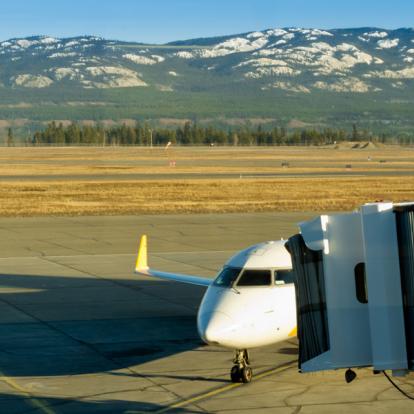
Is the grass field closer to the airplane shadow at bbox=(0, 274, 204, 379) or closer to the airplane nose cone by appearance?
the airplane shadow at bbox=(0, 274, 204, 379)

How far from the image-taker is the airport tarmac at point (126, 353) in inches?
740

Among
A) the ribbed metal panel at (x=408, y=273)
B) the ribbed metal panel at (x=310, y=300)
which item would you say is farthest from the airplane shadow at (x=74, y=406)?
the ribbed metal panel at (x=408, y=273)

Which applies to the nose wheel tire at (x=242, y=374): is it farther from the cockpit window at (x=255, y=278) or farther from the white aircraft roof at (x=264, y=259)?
the white aircraft roof at (x=264, y=259)

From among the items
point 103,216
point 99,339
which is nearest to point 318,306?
point 99,339

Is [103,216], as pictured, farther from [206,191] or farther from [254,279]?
[254,279]

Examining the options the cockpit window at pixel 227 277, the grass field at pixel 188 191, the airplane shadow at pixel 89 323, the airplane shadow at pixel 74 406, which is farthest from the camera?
the grass field at pixel 188 191

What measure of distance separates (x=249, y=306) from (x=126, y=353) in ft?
14.8

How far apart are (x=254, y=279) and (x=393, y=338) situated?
554 cm

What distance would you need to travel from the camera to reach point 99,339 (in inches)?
967

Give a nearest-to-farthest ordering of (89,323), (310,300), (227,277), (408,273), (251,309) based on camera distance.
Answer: (408,273), (310,300), (251,309), (227,277), (89,323)

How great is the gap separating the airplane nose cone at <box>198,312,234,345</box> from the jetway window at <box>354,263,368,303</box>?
3.96m

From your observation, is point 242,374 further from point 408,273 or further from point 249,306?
point 408,273

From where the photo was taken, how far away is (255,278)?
20453mm

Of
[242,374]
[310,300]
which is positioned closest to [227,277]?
[242,374]
